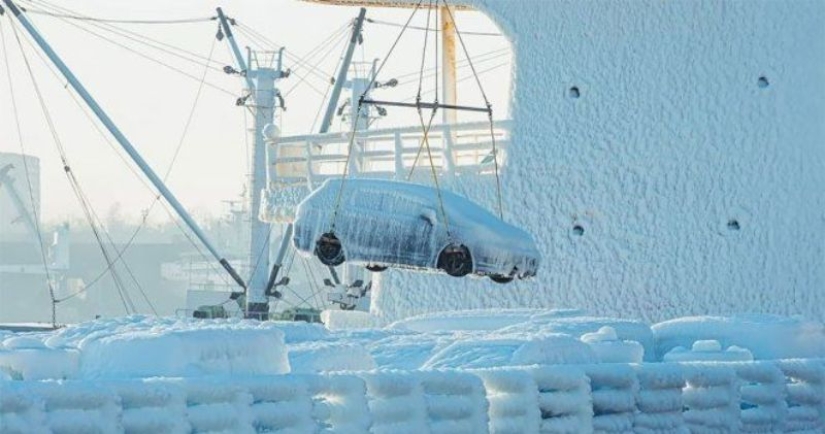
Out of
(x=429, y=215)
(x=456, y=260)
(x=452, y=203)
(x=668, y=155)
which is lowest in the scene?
(x=456, y=260)

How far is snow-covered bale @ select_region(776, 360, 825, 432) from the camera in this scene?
1582 centimetres

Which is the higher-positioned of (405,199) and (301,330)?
(405,199)

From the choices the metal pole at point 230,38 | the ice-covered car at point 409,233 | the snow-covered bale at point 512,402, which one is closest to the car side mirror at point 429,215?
the ice-covered car at point 409,233

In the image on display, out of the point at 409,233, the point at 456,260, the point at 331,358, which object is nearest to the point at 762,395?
the point at 331,358

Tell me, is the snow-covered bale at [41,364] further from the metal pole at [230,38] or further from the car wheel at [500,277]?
the metal pole at [230,38]

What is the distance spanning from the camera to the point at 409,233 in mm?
19375

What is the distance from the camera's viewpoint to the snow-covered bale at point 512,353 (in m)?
14.0

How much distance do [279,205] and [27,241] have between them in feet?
398

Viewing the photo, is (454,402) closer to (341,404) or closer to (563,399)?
(341,404)

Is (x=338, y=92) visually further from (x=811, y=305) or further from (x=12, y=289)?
(x=12, y=289)

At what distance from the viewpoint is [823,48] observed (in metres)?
20.8

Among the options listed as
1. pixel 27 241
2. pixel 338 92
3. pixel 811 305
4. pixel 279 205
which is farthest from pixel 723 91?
pixel 27 241

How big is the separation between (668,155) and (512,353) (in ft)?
25.5

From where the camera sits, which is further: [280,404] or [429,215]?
[429,215]
